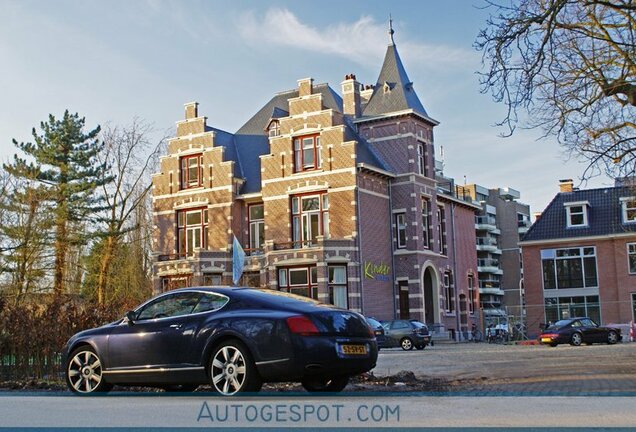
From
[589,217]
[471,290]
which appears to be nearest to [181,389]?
[589,217]

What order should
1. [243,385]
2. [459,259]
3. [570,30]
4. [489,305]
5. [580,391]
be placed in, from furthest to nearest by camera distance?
[489,305], [459,259], [570,30], [580,391], [243,385]

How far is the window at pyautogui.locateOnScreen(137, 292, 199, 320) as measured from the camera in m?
10.3

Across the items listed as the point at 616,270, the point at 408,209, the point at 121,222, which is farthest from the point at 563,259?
the point at 121,222

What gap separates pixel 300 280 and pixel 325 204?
14.3ft

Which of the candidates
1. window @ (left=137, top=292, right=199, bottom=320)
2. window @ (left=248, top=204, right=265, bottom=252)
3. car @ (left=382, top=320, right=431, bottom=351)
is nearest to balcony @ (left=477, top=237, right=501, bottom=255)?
window @ (left=248, top=204, right=265, bottom=252)

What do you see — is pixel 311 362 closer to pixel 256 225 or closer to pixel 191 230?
pixel 256 225

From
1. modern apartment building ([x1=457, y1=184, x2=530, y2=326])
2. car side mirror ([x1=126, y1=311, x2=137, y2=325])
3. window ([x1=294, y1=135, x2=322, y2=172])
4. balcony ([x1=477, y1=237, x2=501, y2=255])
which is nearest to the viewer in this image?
car side mirror ([x1=126, y1=311, x2=137, y2=325])

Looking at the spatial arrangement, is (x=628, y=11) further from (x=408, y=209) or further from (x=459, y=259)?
(x=459, y=259)

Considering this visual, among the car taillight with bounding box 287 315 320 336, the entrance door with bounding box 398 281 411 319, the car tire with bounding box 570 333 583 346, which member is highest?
→ the entrance door with bounding box 398 281 411 319

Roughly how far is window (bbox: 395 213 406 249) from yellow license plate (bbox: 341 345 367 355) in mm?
34157

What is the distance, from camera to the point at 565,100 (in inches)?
643

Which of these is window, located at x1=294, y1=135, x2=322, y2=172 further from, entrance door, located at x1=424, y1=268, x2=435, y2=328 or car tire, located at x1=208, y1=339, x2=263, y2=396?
car tire, located at x1=208, y1=339, x2=263, y2=396

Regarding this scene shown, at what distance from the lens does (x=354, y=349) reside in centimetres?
962

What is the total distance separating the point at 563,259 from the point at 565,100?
34237mm
